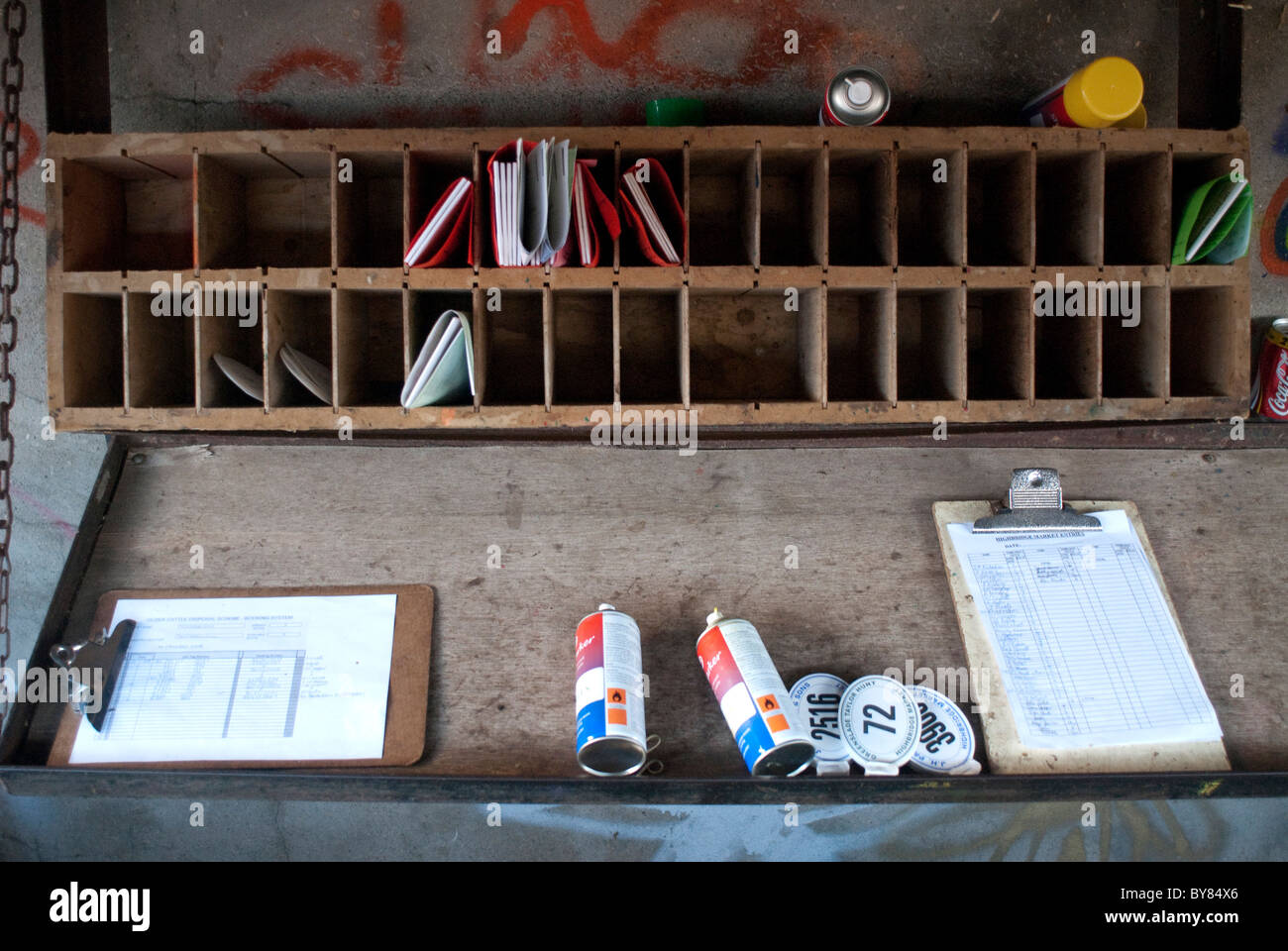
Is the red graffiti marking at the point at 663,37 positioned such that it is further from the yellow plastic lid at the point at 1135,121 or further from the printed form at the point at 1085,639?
the printed form at the point at 1085,639

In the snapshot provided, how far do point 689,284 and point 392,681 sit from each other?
3.24ft

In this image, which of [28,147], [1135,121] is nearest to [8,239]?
[28,147]

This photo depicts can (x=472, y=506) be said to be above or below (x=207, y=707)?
above

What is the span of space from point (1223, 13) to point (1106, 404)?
929 mm

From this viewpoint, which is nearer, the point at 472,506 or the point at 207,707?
the point at 207,707

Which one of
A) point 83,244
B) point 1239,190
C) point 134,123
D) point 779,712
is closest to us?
point 779,712

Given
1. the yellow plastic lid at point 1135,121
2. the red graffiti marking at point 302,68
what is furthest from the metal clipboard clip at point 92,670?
the yellow plastic lid at point 1135,121

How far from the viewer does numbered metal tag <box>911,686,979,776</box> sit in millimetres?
1344

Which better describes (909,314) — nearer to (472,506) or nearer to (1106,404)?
(1106,404)

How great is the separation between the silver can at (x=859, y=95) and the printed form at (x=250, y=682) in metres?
1.35

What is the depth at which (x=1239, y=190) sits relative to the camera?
1.40 meters

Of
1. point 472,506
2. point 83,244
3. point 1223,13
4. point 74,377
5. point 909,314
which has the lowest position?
point 472,506

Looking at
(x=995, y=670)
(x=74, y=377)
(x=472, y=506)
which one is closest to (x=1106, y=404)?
(x=995, y=670)
